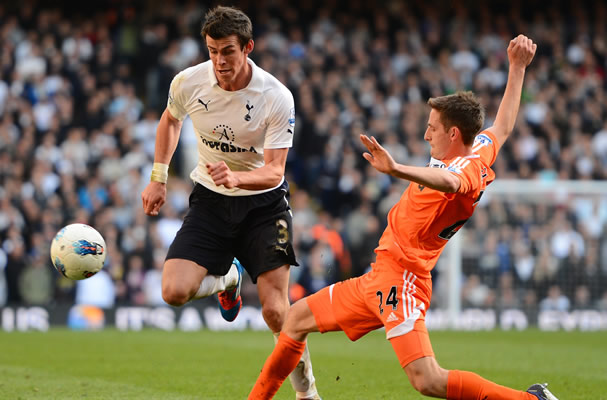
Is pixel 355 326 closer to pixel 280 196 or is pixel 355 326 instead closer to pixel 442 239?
pixel 442 239

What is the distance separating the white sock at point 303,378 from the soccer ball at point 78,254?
1.56m

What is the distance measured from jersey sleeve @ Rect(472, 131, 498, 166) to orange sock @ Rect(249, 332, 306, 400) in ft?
5.29

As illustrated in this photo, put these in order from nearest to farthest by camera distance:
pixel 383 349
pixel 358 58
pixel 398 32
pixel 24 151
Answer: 1. pixel 383 349
2. pixel 24 151
3. pixel 358 58
4. pixel 398 32

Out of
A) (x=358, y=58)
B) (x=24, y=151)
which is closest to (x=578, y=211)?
(x=358, y=58)

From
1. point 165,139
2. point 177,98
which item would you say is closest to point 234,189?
point 165,139

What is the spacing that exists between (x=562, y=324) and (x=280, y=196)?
37.7 feet

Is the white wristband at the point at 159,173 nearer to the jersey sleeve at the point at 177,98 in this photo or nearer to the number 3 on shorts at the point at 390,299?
the jersey sleeve at the point at 177,98

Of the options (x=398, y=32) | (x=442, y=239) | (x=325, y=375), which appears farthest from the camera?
(x=398, y=32)

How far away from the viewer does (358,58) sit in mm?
21609

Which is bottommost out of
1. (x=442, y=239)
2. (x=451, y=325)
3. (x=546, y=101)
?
(x=451, y=325)

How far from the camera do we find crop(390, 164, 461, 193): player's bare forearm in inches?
192

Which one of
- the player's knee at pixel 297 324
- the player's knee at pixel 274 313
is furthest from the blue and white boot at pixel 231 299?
the player's knee at pixel 297 324

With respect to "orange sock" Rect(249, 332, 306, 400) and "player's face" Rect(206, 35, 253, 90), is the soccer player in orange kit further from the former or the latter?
"player's face" Rect(206, 35, 253, 90)

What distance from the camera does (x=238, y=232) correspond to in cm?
680
